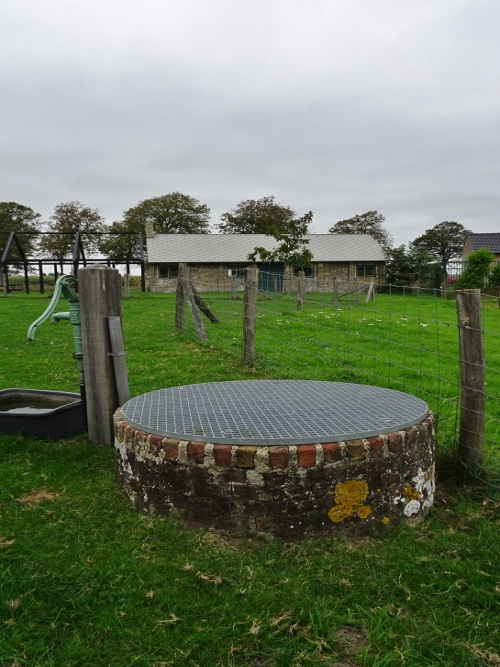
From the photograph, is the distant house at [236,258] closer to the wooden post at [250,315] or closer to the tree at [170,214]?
the tree at [170,214]

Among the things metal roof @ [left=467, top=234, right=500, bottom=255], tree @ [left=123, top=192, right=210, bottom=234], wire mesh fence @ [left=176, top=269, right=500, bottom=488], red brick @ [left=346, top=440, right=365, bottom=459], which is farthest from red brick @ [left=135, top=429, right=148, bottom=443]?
tree @ [left=123, top=192, right=210, bottom=234]

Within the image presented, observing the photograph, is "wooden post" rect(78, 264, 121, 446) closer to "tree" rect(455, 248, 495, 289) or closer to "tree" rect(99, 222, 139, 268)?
"tree" rect(455, 248, 495, 289)

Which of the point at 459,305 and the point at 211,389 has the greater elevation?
the point at 459,305

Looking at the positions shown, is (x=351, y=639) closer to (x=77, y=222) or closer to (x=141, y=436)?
(x=141, y=436)

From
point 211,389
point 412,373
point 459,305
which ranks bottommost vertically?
point 412,373

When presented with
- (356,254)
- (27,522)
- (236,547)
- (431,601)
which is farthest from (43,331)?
(356,254)

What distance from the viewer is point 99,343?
143 inches

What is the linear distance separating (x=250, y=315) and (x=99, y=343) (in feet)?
10.1

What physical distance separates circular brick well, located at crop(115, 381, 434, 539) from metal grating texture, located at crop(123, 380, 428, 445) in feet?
0.09

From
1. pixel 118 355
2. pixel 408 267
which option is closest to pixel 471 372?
pixel 118 355

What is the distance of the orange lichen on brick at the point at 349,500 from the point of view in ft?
7.93

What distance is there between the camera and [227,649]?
5.80ft

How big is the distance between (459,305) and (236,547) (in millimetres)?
1933

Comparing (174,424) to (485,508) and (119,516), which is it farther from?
(485,508)
